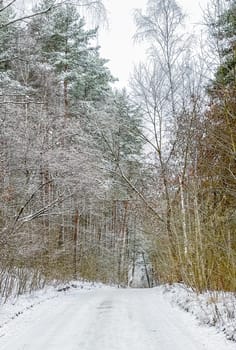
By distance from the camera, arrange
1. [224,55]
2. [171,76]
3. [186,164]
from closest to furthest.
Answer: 1. [224,55]
2. [186,164]
3. [171,76]

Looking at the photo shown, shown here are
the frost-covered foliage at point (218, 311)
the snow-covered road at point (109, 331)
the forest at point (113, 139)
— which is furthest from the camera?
the forest at point (113, 139)

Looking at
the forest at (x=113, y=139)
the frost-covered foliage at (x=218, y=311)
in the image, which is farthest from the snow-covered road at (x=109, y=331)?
the forest at (x=113, y=139)

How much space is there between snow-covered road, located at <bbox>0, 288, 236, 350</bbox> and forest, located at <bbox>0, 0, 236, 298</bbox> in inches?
43.8

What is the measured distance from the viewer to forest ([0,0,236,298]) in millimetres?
7922

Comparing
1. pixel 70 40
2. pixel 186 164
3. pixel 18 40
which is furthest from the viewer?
pixel 70 40

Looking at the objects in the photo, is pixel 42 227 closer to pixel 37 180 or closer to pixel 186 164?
pixel 37 180

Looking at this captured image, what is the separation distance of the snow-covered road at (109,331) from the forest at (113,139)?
1.11 m

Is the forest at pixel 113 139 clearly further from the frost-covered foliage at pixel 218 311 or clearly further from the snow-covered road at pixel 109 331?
the snow-covered road at pixel 109 331

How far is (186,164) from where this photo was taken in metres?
11.7

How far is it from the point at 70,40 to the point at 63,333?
50.8ft

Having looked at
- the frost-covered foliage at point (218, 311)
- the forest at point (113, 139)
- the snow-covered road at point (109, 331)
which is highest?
the forest at point (113, 139)

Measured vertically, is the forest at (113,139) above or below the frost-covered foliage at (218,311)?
above

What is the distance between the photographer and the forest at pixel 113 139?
7922 mm

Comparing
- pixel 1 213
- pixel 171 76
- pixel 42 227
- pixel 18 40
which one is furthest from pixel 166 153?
pixel 18 40
